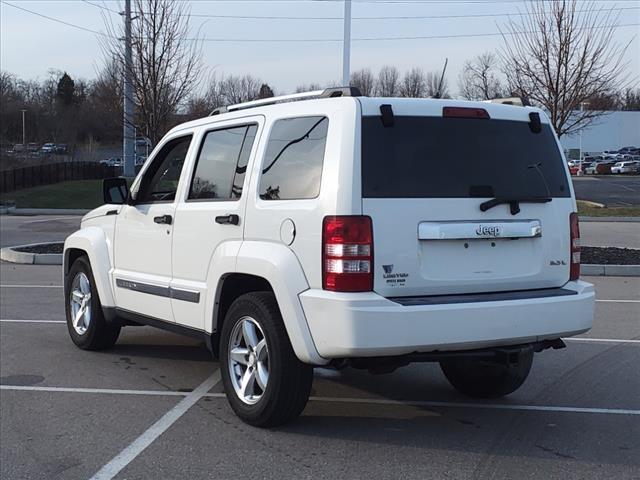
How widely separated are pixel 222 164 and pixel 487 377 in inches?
101

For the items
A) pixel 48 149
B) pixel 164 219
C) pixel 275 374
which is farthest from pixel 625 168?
pixel 275 374

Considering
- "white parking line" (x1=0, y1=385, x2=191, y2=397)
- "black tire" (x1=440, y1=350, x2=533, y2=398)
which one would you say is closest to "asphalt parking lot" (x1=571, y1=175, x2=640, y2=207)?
"black tire" (x1=440, y1=350, x2=533, y2=398)

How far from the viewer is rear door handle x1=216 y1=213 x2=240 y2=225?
5188mm

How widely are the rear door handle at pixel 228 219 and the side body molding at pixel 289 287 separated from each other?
15.3 inches

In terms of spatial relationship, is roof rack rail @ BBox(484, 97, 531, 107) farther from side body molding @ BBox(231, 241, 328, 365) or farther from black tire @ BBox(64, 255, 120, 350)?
black tire @ BBox(64, 255, 120, 350)

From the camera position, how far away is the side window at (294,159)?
15.4 feet

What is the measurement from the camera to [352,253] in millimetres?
4387

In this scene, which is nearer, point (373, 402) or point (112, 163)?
point (373, 402)

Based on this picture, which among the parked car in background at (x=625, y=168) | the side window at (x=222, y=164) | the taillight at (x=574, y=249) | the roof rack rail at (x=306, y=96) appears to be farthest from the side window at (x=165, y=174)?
the parked car in background at (x=625, y=168)

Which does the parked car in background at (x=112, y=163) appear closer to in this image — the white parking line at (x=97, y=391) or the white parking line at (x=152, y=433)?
the white parking line at (x=97, y=391)

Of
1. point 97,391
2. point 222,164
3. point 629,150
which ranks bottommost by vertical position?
point 97,391

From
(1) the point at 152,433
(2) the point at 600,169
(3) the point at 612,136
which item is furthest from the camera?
(3) the point at 612,136

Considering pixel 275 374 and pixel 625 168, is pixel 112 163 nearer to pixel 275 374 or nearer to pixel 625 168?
pixel 625 168

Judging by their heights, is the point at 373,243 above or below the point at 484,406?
above
